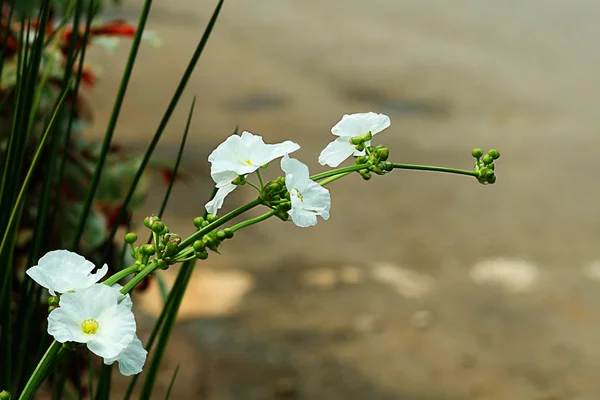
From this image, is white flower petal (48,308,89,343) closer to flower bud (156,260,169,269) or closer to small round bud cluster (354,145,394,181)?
flower bud (156,260,169,269)

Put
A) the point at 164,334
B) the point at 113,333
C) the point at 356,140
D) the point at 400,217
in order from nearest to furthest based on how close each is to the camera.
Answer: the point at 113,333 < the point at 356,140 < the point at 164,334 < the point at 400,217

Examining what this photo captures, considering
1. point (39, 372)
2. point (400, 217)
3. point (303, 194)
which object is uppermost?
point (400, 217)

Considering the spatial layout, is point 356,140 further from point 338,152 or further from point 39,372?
point 39,372

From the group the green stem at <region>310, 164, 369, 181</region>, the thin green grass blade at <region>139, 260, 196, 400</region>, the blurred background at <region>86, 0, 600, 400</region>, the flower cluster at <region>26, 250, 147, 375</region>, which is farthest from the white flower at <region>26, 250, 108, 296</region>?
the blurred background at <region>86, 0, 600, 400</region>

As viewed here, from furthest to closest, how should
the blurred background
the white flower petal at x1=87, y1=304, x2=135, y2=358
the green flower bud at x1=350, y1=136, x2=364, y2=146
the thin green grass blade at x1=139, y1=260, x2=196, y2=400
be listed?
the blurred background < the thin green grass blade at x1=139, y1=260, x2=196, y2=400 < the green flower bud at x1=350, y1=136, x2=364, y2=146 < the white flower petal at x1=87, y1=304, x2=135, y2=358

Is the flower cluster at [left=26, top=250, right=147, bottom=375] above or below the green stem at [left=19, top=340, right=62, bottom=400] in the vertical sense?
above

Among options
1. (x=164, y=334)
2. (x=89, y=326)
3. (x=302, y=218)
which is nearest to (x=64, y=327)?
(x=89, y=326)
